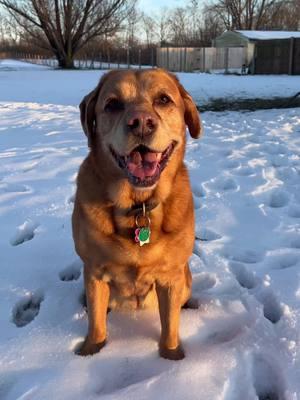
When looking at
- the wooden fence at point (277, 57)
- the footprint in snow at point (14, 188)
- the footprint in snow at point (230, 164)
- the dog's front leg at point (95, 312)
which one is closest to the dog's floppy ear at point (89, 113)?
the dog's front leg at point (95, 312)

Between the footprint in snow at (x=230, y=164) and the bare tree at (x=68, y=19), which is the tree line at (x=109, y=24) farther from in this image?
the footprint in snow at (x=230, y=164)

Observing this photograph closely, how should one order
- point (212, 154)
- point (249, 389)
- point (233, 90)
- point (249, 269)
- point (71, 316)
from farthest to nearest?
point (233, 90)
point (212, 154)
point (249, 269)
point (71, 316)
point (249, 389)

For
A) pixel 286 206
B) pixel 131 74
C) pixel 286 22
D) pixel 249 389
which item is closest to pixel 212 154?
pixel 286 206

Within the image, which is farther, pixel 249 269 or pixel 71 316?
pixel 249 269

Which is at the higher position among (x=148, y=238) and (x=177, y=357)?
(x=148, y=238)

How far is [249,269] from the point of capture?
2.86m

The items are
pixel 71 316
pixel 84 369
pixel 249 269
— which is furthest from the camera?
pixel 249 269

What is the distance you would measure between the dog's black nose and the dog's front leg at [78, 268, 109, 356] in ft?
2.51

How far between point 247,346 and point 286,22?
56.6 m

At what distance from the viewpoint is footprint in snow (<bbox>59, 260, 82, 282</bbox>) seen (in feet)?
9.45

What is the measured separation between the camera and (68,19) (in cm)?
3025

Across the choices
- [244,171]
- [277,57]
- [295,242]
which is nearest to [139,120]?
[295,242]

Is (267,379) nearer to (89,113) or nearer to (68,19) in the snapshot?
(89,113)

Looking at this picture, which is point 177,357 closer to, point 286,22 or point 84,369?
point 84,369
